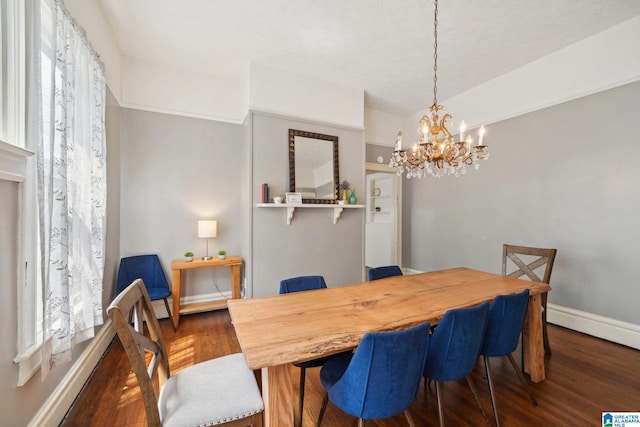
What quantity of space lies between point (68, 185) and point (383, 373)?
219cm

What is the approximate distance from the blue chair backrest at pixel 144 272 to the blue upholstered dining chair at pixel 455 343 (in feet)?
9.04

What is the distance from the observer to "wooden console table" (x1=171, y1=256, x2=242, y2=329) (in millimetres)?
2965

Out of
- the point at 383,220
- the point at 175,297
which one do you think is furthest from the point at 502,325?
the point at 383,220

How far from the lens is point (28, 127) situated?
1.30 meters

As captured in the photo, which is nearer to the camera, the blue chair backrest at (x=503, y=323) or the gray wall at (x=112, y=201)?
the blue chair backrest at (x=503, y=323)

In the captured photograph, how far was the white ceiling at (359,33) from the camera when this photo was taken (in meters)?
2.29

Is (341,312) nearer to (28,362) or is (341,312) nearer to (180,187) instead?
(28,362)

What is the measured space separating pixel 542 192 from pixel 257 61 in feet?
12.5

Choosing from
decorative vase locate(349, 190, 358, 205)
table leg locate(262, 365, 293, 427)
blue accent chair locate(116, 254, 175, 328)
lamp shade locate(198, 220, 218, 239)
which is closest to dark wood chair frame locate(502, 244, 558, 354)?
decorative vase locate(349, 190, 358, 205)

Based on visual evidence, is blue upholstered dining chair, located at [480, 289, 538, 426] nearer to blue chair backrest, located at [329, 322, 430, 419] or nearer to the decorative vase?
blue chair backrest, located at [329, 322, 430, 419]

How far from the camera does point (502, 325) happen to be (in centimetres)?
161

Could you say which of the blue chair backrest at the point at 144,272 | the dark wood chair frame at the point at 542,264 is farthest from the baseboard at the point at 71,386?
the dark wood chair frame at the point at 542,264

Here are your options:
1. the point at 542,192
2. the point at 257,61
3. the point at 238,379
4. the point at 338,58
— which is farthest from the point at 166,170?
the point at 542,192

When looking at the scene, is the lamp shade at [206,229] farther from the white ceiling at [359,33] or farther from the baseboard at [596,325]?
the baseboard at [596,325]
